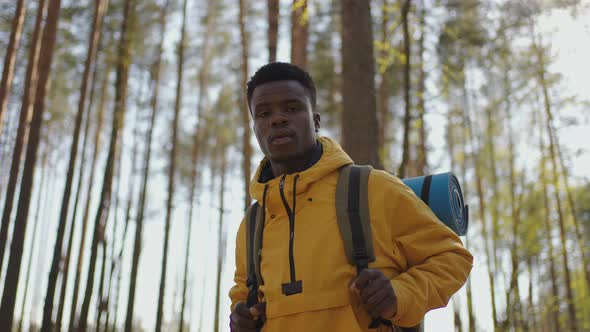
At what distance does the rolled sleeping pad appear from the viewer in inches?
72.4

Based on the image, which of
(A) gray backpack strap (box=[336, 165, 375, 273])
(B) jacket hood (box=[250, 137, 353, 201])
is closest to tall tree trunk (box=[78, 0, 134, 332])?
(B) jacket hood (box=[250, 137, 353, 201])

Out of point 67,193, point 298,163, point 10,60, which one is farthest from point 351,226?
point 10,60

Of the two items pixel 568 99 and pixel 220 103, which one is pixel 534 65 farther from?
pixel 220 103

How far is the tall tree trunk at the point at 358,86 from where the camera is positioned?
11.4 feet

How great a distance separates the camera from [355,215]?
5.23 feet

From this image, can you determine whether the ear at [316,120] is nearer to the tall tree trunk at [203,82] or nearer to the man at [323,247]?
the man at [323,247]

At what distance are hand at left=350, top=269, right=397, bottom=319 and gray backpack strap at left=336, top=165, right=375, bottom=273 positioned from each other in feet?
0.33

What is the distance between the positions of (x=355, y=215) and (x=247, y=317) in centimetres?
49

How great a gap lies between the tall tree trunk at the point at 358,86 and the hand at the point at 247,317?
1.89 meters

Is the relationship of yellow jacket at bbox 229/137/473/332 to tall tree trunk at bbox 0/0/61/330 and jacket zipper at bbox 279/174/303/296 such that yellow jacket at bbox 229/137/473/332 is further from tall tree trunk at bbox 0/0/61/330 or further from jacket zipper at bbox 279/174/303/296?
tall tree trunk at bbox 0/0/61/330

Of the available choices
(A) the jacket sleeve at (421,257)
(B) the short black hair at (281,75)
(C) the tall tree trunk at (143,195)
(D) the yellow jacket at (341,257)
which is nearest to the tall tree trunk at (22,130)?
(C) the tall tree trunk at (143,195)

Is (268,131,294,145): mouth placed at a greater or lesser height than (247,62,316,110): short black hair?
lesser

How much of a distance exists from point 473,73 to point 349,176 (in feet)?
53.2

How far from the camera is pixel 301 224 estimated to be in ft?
5.51
